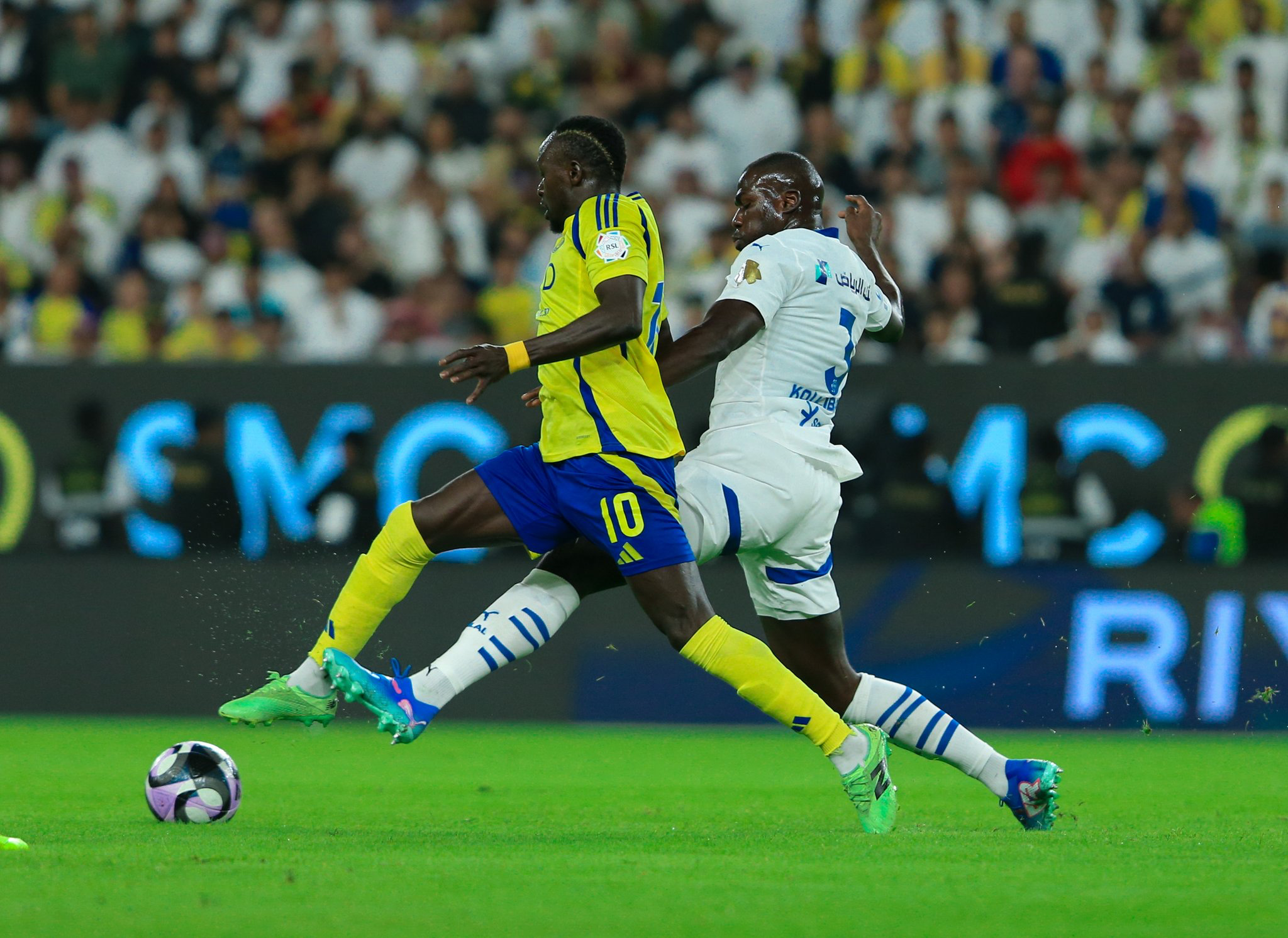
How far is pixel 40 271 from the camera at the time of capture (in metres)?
14.4

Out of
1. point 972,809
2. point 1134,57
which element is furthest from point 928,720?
point 1134,57

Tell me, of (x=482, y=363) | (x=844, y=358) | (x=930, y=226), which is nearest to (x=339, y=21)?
(x=930, y=226)

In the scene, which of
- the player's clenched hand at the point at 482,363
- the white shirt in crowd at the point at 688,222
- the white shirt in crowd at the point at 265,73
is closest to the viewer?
the player's clenched hand at the point at 482,363

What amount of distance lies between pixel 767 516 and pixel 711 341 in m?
0.58

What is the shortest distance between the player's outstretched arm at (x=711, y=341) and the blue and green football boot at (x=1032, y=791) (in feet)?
5.29

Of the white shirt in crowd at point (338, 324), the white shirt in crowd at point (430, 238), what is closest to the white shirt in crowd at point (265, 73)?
the white shirt in crowd at point (430, 238)

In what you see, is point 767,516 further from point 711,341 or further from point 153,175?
point 153,175

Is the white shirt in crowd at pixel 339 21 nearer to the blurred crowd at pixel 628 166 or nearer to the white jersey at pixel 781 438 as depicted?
the blurred crowd at pixel 628 166

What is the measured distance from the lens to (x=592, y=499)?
5895 mm

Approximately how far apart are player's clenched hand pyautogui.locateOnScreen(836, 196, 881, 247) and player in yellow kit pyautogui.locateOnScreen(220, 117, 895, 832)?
1.02 meters

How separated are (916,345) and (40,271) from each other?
674cm

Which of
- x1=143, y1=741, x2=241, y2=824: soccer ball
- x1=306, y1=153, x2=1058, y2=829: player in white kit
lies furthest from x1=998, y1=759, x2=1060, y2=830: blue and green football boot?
x1=143, y1=741, x2=241, y2=824: soccer ball

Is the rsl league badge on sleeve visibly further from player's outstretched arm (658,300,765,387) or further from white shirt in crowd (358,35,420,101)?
white shirt in crowd (358,35,420,101)

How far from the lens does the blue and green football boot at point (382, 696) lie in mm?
5805
